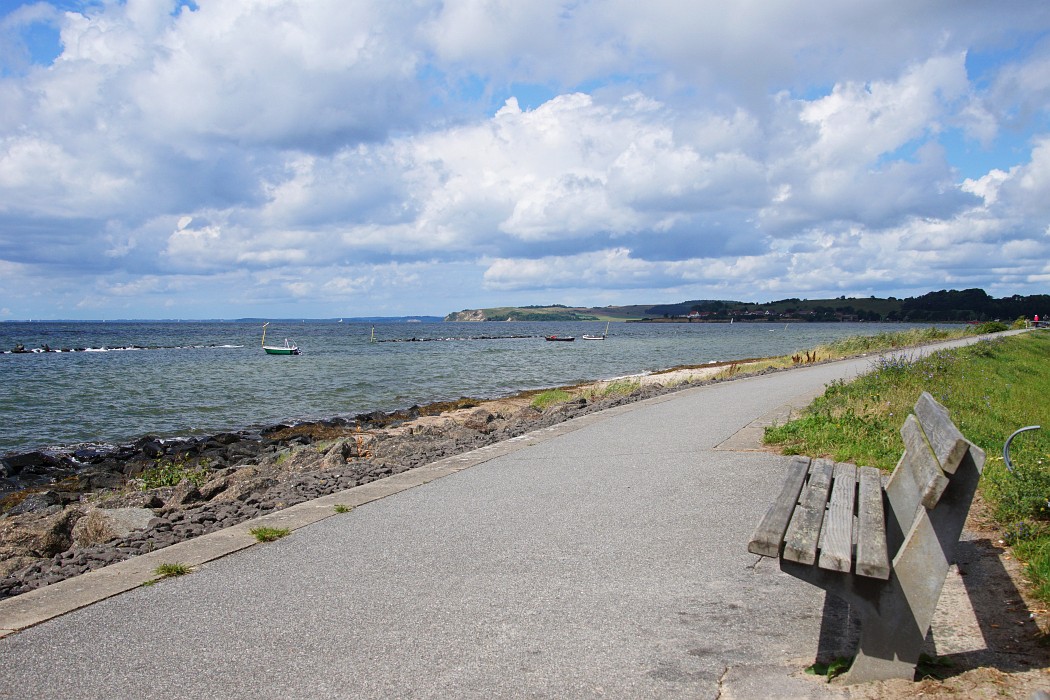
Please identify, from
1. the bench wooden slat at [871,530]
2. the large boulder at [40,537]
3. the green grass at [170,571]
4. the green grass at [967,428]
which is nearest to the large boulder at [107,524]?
the large boulder at [40,537]

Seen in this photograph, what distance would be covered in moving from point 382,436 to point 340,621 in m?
11.1

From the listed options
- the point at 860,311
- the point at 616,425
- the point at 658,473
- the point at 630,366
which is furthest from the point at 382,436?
the point at 860,311

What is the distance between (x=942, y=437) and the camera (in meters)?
3.42

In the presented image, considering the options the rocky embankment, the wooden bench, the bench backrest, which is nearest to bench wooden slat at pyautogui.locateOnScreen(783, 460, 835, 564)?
the wooden bench

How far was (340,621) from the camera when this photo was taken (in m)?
4.34

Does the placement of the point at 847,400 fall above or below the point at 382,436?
above

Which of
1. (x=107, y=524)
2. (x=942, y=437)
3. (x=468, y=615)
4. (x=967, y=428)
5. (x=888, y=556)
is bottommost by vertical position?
(x=107, y=524)

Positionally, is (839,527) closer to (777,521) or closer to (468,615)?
(777,521)

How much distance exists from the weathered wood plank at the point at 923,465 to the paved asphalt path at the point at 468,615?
39.2 inches

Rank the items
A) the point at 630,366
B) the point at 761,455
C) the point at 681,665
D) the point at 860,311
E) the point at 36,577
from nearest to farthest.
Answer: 1. the point at 681,665
2. the point at 36,577
3. the point at 761,455
4. the point at 630,366
5. the point at 860,311

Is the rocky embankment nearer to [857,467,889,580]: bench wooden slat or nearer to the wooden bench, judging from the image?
the wooden bench

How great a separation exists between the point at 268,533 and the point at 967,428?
7597mm

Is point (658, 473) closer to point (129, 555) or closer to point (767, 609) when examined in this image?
point (767, 609)

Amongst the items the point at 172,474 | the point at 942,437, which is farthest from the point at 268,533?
the point at 172,474
